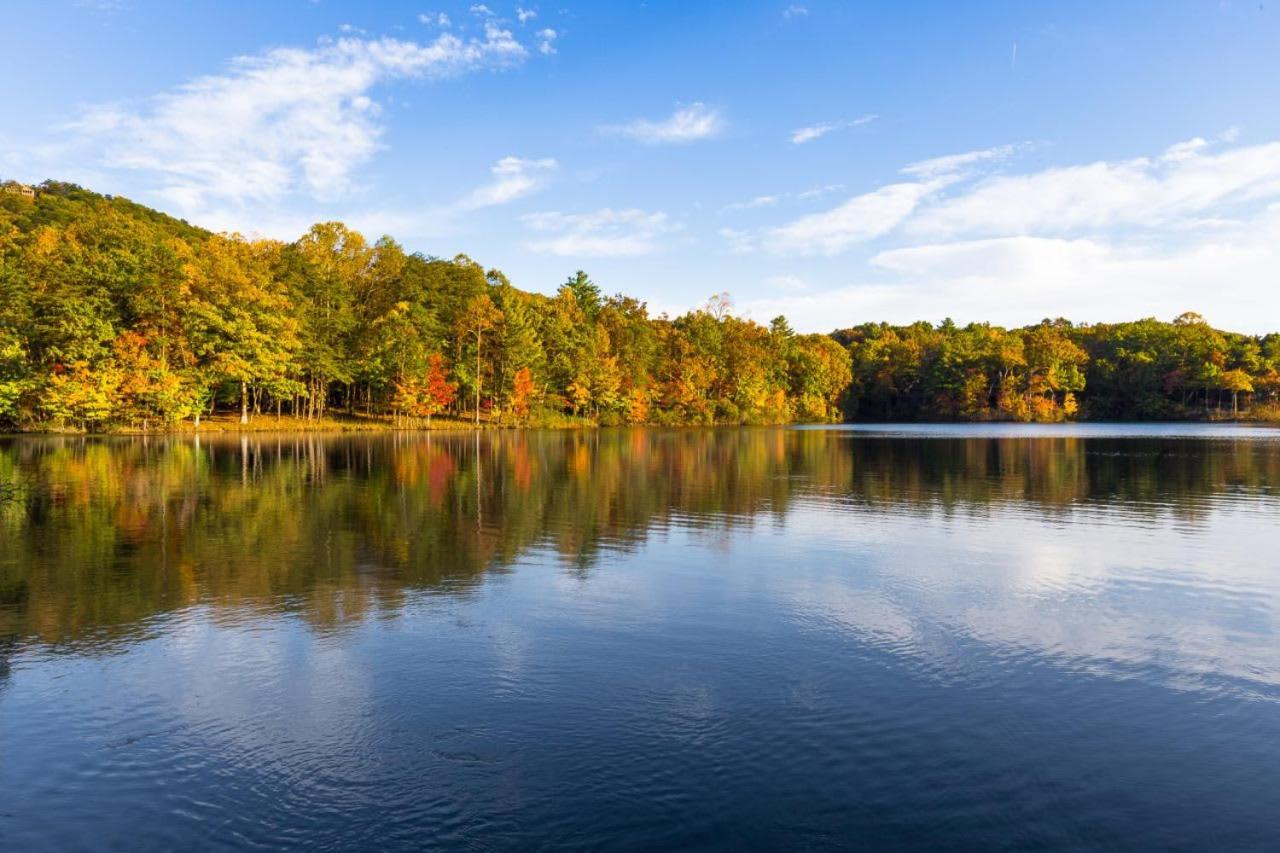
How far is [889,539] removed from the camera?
18328 mm

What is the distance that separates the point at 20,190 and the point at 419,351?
→ 60061mm

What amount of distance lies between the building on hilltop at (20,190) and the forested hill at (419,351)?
1727mm

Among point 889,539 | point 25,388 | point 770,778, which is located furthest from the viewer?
point 25,388

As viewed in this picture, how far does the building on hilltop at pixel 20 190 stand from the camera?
3230 inches

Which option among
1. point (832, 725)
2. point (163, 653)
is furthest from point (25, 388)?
point (832, 725)

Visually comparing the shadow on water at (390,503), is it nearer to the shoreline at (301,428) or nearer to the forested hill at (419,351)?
the shoreline at (301,428)

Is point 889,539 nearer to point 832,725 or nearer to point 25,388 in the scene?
point 832,725

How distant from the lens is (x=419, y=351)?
7500cm

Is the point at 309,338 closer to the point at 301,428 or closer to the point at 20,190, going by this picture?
the point at 301,428

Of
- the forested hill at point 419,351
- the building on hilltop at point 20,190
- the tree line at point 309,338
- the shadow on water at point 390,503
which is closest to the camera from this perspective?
the shadow on water at point 390,503

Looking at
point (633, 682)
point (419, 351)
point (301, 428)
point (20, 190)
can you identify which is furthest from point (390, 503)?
point (20, 190)

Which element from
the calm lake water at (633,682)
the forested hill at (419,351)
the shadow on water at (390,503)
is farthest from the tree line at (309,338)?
the calm lake water at (633,682)

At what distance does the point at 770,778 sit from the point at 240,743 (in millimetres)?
4919

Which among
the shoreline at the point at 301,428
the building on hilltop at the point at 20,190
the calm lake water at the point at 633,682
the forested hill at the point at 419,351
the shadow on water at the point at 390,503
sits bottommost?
the calm lake water at the point at 633,682
